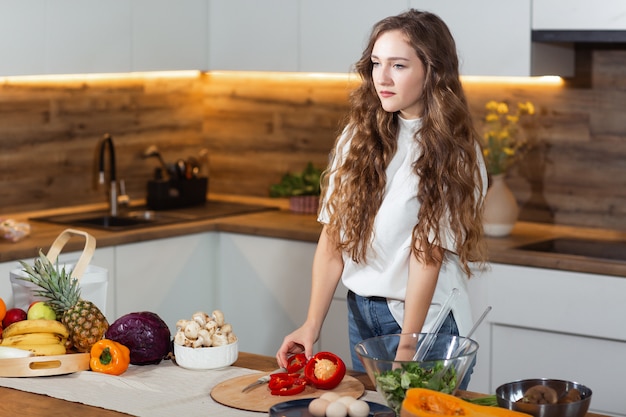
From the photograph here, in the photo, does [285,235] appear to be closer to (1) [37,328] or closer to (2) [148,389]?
(1) [37,328]

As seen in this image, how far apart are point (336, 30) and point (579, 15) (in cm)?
97

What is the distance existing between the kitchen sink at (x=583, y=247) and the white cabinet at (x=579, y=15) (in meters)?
0.78

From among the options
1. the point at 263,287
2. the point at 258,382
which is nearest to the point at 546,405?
the point at 258,382

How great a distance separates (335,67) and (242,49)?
1.59 feet

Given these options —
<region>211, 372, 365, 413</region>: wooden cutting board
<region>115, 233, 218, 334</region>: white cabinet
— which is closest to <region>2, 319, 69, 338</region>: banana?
<region>211, 372, 365, 413</region>: wooden cutting board

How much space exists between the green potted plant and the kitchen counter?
0.19 feet

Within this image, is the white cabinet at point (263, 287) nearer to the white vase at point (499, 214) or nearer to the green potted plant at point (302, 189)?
the green potted plant at point (302, 189)

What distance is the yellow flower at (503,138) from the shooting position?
401cm

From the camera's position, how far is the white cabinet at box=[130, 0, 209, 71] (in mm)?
4316

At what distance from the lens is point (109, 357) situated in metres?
2.34

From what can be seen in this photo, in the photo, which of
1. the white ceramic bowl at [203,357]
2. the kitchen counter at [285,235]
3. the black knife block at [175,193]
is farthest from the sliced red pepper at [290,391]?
the black knife block at [175,193]

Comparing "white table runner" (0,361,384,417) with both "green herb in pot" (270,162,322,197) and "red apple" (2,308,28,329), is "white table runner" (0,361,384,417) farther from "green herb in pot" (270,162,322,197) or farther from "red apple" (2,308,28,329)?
"green herb in pot" (270,162,322,197)

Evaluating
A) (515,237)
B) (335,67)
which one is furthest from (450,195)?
(335,67)

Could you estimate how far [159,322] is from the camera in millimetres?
2434
